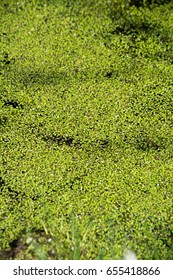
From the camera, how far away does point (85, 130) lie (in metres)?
2.53

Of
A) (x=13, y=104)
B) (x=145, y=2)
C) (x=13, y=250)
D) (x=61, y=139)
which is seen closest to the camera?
(x=13, y=250)

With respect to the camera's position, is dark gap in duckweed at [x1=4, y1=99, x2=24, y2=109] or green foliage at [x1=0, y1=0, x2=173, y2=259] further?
dark gap in duckweed at [x1=4, y1=99, x2=24, y2=109]

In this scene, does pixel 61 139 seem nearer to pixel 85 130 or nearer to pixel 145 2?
pixel 85 130

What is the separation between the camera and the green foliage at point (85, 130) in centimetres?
213

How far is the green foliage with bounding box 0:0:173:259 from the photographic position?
7.00ft

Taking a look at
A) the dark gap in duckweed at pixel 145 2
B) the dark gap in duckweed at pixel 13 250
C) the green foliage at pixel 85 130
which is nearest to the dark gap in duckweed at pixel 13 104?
the green foliage at pixel 85 130

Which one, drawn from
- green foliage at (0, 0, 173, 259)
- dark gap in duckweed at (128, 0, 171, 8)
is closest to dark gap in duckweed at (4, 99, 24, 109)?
green foliage at (0, 0, 173, 259)

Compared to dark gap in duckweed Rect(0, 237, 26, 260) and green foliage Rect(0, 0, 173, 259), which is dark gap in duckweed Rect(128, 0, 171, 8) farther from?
dark gap in duckweed Rect(0, 237, 26, 260)

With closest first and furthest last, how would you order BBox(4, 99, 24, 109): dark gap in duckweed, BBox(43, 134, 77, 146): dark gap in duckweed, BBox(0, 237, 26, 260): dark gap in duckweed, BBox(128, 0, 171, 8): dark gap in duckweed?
1. BBox(0, 237, 26, 260): dark gap in duckweed
2. BBox(43, 134, 77, 146): dark gap in duckweed
3. BBox(4, 99, 24, 109): dark gap in duckweed
4. BBox(128, 0, 171, 8): dark gap in duckweed

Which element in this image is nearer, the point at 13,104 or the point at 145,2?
the point at 13,104

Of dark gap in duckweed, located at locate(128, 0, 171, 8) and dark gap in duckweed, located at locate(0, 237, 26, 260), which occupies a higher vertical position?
dark gap in duckweed, located at locate(128, 0, 171, 8)

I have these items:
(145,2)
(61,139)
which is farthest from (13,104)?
(145,2)

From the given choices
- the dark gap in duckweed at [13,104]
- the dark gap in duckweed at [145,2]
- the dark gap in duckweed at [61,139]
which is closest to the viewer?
the dark gap in duckweed at [61,139]

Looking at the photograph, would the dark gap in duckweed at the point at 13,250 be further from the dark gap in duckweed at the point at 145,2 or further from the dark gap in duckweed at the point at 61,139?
the dark gap in duckweed at the point at 145,2
